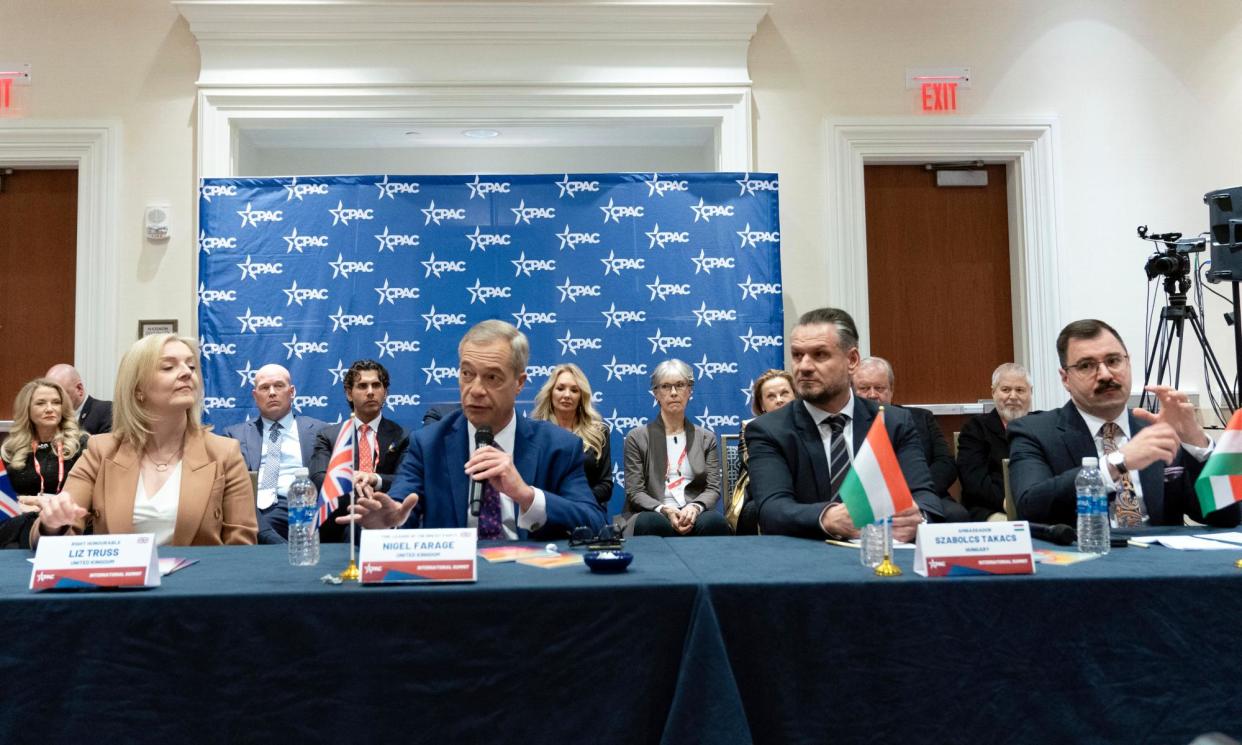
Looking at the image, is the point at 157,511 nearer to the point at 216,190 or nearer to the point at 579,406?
the point at 579,406

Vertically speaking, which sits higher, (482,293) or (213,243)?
(213,243)

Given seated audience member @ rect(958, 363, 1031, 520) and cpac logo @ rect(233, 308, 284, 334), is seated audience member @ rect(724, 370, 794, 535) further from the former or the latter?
cpac logo @ rect(233, 308, 284, 334)

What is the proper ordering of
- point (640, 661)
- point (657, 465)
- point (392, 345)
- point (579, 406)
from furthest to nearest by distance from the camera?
point (392, 345), point (579, 406), point (657, 465), point (640, 661)

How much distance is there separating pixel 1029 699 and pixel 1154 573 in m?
Answer: 0.35

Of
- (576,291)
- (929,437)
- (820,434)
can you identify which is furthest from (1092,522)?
(576,291)

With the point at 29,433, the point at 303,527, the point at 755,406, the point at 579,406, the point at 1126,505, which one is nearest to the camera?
the point at 303,527

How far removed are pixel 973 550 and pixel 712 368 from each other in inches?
147

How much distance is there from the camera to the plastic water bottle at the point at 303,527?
2.11m

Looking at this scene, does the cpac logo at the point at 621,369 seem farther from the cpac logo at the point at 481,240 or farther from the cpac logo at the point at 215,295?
the cpac logo at the point at 215,295

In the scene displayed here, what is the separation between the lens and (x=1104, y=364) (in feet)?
8.87

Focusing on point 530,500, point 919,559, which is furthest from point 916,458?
point 530,500

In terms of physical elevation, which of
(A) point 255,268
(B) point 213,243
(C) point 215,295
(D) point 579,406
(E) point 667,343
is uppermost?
(B) point 213,243

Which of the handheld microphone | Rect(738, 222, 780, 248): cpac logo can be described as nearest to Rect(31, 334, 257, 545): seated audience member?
the handheld microphone

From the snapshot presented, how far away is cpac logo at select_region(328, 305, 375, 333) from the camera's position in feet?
18.2
